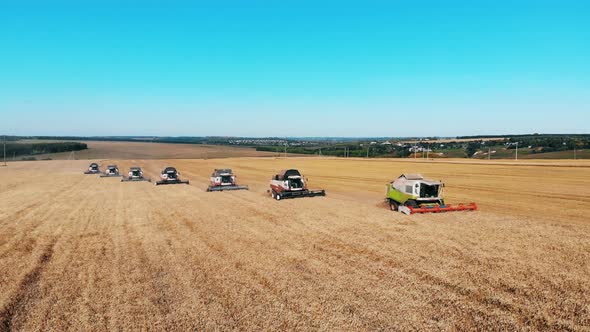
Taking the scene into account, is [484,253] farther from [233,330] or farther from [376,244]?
[233,330]

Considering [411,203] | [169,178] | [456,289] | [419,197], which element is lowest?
[169,178]

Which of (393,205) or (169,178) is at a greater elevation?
(393,205)

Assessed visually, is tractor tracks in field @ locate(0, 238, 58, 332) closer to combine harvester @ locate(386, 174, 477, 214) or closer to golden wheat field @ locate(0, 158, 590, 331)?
golden wheat field @ locate(0, 158, 590, 331)

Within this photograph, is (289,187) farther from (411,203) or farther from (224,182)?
(411,203)

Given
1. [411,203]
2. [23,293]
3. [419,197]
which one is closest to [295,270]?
[23,293]

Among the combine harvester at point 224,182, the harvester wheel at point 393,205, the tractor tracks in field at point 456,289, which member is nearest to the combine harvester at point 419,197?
the harvester wheel at point 393,205

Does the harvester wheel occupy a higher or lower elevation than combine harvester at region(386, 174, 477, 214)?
lower

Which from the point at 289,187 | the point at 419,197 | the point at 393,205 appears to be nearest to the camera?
the point at 419,197

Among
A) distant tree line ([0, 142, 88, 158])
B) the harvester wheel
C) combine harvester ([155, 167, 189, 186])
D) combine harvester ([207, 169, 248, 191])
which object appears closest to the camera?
the harvester wheel

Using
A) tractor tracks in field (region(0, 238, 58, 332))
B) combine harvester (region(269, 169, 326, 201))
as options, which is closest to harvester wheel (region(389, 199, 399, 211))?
combine harvester (region(269, 169, 326, 201))
